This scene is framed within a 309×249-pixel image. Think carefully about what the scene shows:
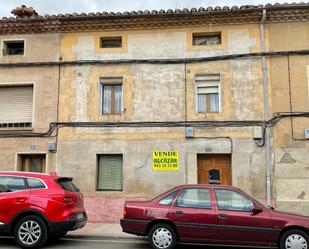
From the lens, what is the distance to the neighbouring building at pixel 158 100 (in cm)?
1345

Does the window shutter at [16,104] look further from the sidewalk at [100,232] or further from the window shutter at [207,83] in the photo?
the window shutter at [207,83]

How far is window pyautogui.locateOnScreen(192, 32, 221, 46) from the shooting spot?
14430 millimetres

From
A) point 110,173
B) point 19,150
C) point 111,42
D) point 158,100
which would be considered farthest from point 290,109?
point 19,150

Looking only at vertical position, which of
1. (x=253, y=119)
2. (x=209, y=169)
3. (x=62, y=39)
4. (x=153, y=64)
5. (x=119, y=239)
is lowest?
(x=119, y=239)

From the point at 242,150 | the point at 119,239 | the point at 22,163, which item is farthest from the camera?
the point at 22,163

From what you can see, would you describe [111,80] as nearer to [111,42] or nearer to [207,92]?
[111,42]

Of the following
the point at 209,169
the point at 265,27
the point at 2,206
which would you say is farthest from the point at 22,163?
the point at 265,27

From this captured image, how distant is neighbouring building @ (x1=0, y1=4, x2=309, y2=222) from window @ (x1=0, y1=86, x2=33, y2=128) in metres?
0.04

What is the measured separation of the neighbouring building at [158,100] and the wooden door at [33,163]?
4 centimetres

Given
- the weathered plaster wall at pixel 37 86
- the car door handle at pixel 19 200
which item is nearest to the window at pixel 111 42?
the weathered plaster wall at pixel 37 86

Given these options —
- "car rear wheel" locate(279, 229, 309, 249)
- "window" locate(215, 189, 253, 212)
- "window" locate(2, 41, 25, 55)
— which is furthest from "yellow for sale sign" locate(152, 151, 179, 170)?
"window" locate(2, 41, 25, 55)

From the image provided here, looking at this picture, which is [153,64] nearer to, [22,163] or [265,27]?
[265,27]

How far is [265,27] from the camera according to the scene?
551 inches

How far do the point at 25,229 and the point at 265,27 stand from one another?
9.72m
